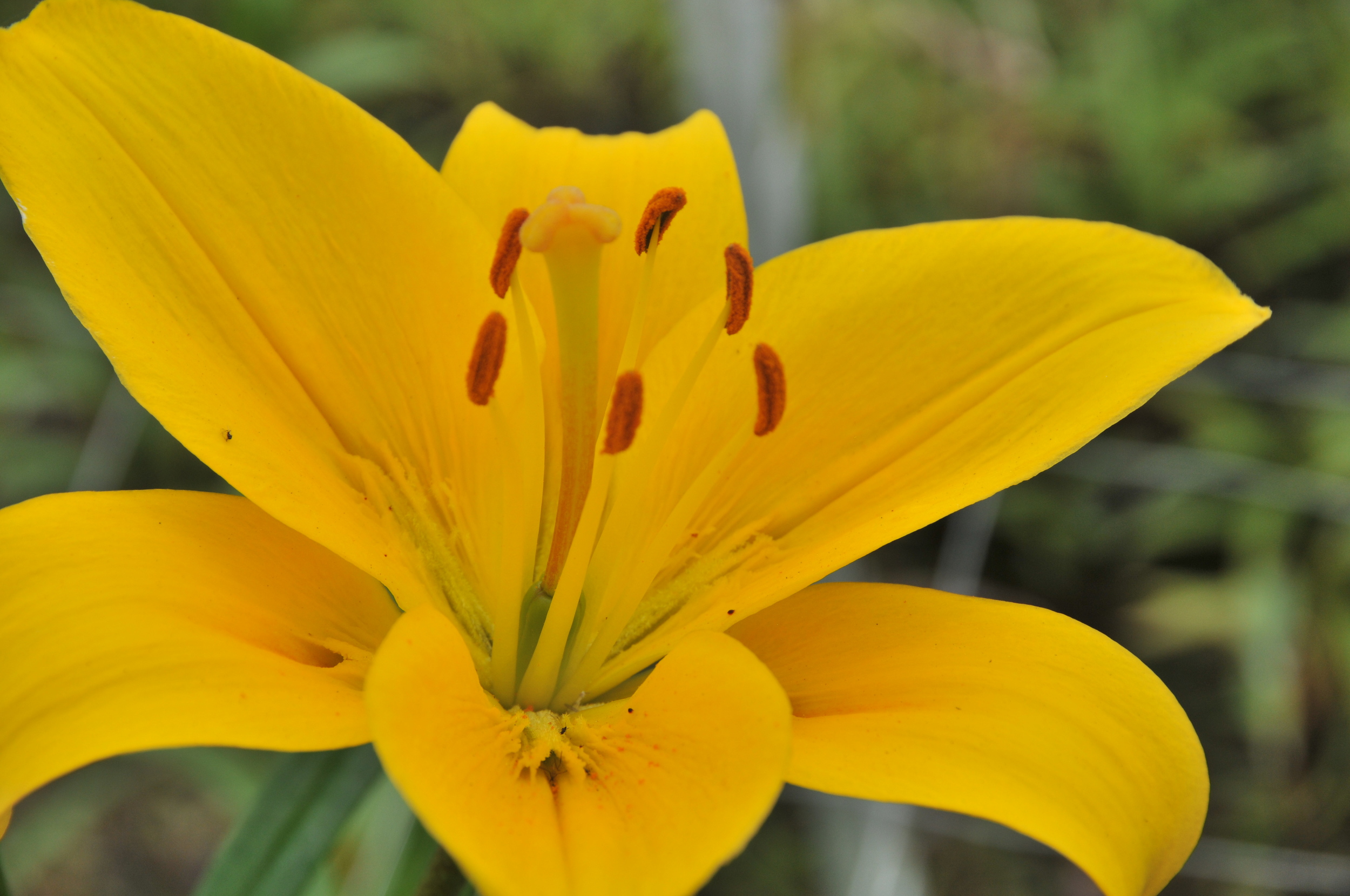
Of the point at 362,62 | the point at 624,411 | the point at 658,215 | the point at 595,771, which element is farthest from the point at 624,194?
the point at 362,62

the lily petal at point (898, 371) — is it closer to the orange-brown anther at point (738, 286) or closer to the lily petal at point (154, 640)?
the orange-brown anther at point (738, 286)

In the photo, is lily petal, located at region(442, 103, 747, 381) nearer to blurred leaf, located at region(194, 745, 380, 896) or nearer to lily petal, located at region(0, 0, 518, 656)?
lily petal, located at region(0, 0, 518, 656)

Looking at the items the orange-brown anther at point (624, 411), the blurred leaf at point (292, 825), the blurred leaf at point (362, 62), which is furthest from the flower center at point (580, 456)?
the blurred leaf at point (362, 62)

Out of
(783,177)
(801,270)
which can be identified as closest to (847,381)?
(801,270)

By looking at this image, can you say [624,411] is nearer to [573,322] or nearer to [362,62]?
[573,322]

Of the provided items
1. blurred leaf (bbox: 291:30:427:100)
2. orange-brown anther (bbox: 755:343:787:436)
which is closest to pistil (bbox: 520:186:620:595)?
orange-brown anther (bbox: 755:343:787:436)

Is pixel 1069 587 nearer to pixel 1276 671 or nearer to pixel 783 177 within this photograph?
pixel 1276 671
